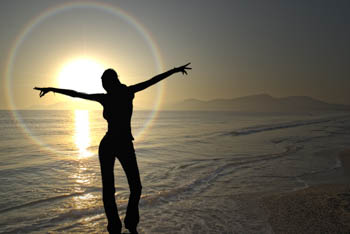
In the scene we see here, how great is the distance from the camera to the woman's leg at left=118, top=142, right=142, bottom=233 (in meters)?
3.66

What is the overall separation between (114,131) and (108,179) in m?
0.72

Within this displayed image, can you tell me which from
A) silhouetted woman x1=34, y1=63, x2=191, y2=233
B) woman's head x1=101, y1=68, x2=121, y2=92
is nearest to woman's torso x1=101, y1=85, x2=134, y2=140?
silhouetted woman x1=34, y1=63, x2=191, y2=233

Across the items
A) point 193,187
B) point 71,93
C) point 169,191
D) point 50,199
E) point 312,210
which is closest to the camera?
point 71,93

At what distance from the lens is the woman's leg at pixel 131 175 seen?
144 inches

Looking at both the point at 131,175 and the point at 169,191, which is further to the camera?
the point at 169,191

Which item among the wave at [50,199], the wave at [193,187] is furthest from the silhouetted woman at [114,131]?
the wave at [50,199]

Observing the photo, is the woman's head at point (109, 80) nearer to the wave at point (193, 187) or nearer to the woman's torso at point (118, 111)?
the woman's torso at point (118, 111)

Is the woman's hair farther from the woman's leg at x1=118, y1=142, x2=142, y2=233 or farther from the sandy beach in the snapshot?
the sandy beach

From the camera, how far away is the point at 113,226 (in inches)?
147

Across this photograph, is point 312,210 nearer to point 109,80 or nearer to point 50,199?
point 109,80

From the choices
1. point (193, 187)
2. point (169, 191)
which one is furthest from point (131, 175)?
point (193, 187)

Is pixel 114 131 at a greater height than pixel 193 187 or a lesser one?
greater

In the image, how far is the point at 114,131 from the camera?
3613mm

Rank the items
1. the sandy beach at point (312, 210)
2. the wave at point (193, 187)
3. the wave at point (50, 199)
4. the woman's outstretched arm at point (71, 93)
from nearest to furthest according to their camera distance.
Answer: the woman's outstretched arm at point (71, 93)
the sandy beach at point (312, 210)
the wave at point (50, 199)
the wave at point (193, 187)
